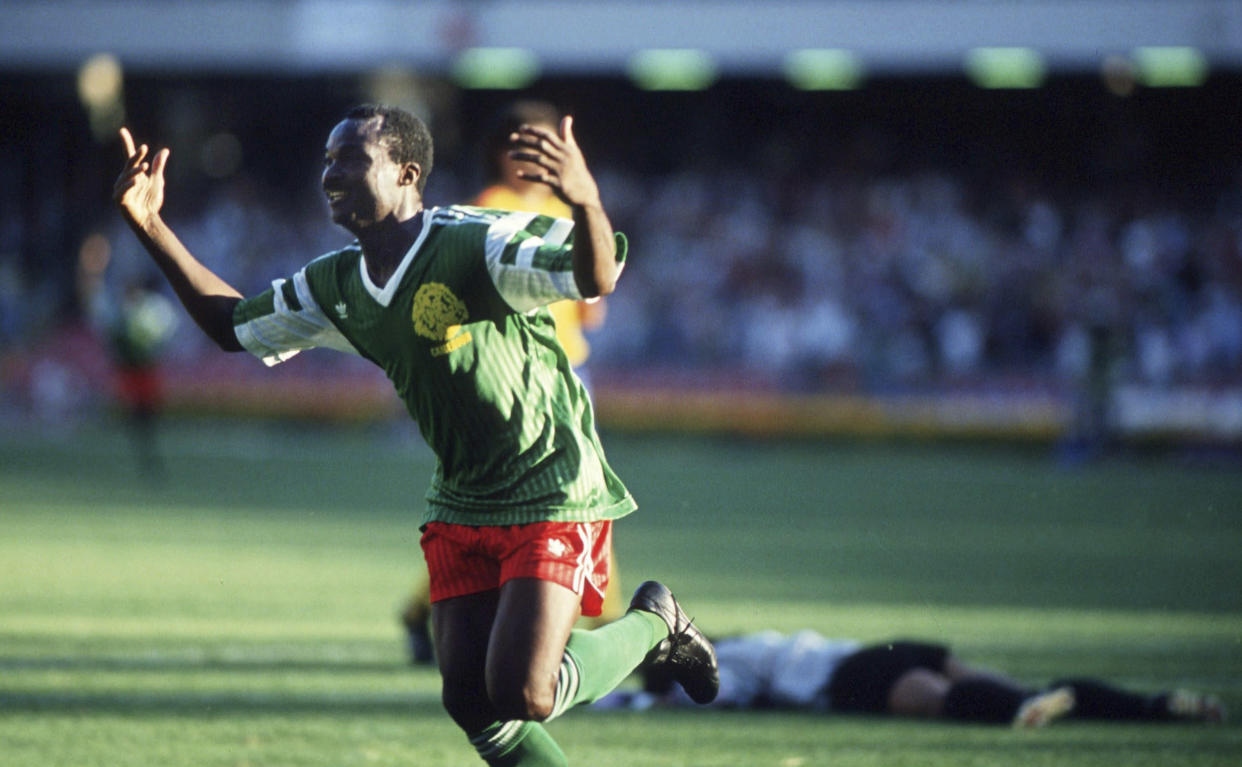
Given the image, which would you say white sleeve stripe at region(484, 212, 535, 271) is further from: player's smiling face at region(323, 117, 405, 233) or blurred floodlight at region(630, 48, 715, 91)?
blurred floodlight at region(630, 48, 715, 91)

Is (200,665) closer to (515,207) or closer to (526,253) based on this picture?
(515,207)

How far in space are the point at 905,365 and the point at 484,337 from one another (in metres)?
19.4

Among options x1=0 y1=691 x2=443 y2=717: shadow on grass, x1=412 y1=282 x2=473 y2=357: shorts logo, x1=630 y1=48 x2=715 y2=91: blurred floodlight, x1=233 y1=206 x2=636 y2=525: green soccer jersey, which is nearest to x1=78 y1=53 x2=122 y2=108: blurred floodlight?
x1=630 y1=48 x2=715 y2=91: blurred floodlight

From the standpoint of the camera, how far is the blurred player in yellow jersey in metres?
6.73

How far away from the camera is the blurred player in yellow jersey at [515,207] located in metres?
6.73

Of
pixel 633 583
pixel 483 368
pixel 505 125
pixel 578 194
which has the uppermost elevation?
pixel 505 125

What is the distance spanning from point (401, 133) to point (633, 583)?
5.71 metres

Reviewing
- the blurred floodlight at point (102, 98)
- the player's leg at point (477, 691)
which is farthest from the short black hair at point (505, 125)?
the blurred floodlight at point (102, 98)

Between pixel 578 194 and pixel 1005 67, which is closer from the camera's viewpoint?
pixel 578 194

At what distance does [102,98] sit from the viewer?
31344 millimetres

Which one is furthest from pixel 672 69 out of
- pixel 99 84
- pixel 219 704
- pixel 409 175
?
pixel 409 175

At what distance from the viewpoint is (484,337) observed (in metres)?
4.32

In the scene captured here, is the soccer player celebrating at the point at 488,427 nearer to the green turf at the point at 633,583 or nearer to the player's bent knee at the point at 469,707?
the player's bent knee at the point at 469,707

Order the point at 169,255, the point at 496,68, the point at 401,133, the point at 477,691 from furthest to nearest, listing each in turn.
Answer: the point at 496,68 → the point at 169,255 → the point at 401,133 → the point at 477,691
